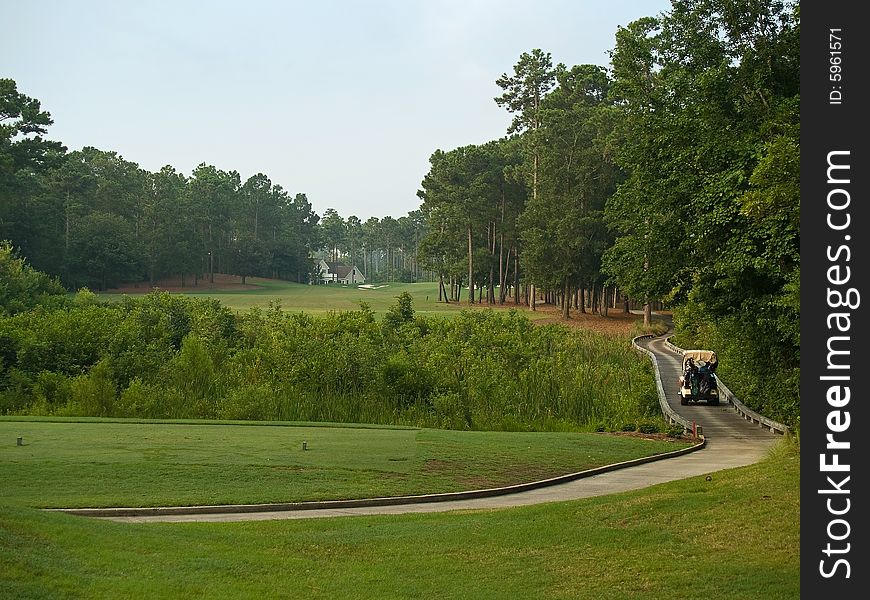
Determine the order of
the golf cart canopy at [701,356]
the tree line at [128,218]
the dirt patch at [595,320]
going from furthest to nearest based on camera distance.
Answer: the tree line at [128,218]
the dirt patch at [595,320]
the golf cart canopy at [701,356]

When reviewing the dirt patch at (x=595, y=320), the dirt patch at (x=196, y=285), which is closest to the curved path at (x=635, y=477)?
the dirt patch at (x=595, y=320)

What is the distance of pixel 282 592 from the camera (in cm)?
944

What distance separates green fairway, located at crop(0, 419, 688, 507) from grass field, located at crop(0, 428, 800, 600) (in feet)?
9.71

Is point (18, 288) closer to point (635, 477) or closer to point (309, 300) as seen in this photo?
point (309, 300)

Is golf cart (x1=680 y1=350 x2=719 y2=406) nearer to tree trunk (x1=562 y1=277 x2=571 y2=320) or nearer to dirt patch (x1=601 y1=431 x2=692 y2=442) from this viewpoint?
dirt patch (x1=601 y1=431 x2=692 y2=442)

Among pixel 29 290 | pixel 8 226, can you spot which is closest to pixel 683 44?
pixel 29 290

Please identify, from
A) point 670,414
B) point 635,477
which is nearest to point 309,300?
point 670,414

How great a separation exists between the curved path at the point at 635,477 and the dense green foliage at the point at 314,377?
2535 millimetres

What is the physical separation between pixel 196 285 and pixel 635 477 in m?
92.1

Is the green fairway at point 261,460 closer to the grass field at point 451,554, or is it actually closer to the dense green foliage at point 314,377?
the grass field at point 451,554

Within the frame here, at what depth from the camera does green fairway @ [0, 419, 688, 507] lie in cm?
1565

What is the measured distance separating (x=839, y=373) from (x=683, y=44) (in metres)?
25.7

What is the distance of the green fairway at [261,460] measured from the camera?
51.3 feet

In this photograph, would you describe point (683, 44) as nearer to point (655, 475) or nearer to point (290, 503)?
point (655, 475)
